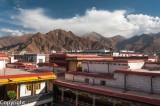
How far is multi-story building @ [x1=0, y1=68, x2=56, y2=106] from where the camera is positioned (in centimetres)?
2789

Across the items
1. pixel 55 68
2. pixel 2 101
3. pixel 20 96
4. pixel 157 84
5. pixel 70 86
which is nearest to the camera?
pixel 157 84

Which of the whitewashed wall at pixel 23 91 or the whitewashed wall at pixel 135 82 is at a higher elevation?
the whitewashed wall at pixel 135 82

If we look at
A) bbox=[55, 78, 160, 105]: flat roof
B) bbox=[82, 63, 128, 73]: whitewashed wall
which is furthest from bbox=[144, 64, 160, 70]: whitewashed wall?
bbox=[55, 78, 160, 105]: flat roof

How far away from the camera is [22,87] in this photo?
29328 mm

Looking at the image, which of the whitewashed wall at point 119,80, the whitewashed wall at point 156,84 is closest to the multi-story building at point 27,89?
the whitewashed wall at point 119,80

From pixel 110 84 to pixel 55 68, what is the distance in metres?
13.7

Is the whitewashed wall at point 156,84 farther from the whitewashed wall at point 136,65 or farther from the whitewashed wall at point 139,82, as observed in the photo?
the whitewashed wall at point 136,65

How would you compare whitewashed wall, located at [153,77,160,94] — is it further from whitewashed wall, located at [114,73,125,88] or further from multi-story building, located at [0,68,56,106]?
multi-story building, located at [0,68,56,106]

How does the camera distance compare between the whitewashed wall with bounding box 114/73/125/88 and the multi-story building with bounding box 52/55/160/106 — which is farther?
the whitewashed wall with bounding box 114/73/125/88

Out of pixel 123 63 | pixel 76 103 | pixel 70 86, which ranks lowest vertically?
pixel 76 103

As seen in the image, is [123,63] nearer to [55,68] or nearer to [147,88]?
[147,88]

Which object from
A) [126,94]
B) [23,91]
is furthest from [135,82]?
Result: [23,91]

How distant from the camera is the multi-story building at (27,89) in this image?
27.9m

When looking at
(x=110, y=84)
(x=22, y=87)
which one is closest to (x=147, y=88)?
(x=110, y=84)
